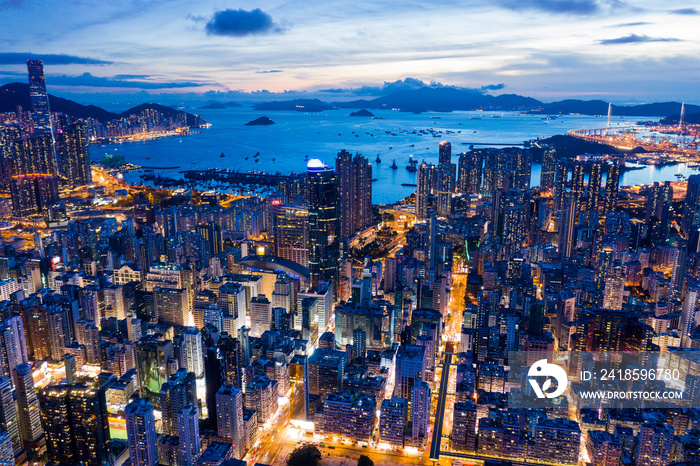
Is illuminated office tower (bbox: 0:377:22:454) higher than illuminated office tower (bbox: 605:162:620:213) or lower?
lower

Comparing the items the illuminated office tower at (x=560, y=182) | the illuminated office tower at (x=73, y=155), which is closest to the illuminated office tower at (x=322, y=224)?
the illuminated office tower at (x=560, y=182)

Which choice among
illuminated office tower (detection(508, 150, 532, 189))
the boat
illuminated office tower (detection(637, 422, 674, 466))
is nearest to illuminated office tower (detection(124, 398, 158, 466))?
illuminated office tower (detection(637, 422, 674, 466))

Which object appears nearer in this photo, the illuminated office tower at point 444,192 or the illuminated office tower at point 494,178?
the illuminated office tower at point 444,192

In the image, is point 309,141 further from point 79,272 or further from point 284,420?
point 284,420

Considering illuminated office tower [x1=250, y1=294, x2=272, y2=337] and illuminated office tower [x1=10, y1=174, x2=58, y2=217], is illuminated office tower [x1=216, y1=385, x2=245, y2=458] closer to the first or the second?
illuminated office tower [x1=250, y1=294, x2=272, y2=337]

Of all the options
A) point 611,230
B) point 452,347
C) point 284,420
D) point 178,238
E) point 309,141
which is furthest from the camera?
point 309,141

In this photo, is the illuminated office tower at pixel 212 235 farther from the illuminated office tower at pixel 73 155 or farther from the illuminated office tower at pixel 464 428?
the illuminated office tower at pixel 73 155

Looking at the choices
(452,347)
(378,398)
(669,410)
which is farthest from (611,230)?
(378,398)
